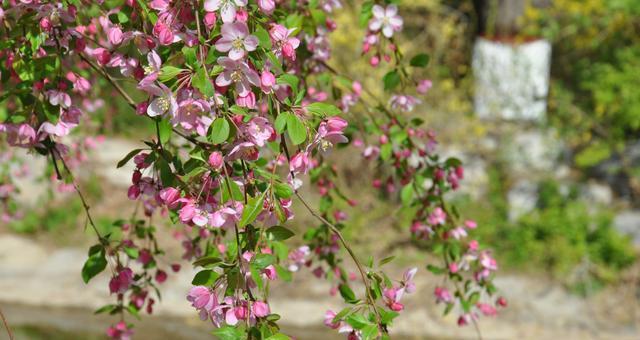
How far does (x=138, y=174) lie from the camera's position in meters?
1.33

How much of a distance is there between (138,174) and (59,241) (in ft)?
14.1

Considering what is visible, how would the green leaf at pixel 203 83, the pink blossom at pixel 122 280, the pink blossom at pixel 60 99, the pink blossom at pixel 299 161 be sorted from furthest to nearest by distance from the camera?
the pink blossom at pixel 122 280 < the pink blossom at pixel 60 99 < the pink blossom at pixel 299 161 < the green leaf at pixel 203 83

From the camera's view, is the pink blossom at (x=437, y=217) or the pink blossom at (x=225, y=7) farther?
the pink blossom at (x=437, y=217)

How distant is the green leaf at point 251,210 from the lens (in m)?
1.08

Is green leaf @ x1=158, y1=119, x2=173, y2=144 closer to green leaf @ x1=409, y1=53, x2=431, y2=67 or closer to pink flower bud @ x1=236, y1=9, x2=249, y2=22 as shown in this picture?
pink flower bud @ x1=236, y1=9, x2=249, y2=22

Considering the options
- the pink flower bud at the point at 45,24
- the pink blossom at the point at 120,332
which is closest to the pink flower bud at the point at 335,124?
the pink flower bud at the point at 45,24

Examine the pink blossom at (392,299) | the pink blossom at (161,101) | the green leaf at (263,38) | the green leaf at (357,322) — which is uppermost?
the green leaf at (263,38)

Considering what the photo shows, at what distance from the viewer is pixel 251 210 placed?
3.59 feet

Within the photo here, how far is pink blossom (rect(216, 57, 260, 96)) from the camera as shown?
109 cm

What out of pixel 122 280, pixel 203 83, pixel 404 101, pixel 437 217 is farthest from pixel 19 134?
pixel 437 217

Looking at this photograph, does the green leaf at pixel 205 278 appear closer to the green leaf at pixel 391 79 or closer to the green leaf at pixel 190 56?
the green leaf at pixel 190 56

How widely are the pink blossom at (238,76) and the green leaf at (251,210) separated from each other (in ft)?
0.54

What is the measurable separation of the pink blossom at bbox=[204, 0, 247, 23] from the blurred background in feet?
9.46

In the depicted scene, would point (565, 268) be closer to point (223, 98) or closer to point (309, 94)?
point (309, 94)
